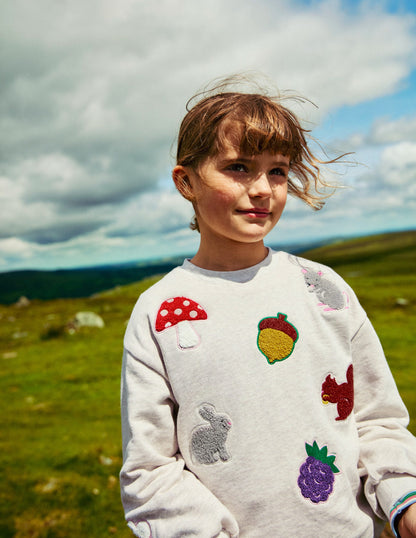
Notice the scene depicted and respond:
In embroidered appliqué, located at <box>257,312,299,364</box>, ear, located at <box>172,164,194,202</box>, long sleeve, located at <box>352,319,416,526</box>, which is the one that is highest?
ear, located at <box>172,164,194,202</box>

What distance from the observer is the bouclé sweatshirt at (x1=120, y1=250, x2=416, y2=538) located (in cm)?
216

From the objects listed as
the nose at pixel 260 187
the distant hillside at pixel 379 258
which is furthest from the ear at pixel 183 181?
Answer: the distant hillside at pixel 379 258

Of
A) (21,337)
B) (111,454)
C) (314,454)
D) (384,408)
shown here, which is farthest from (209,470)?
(21,337)

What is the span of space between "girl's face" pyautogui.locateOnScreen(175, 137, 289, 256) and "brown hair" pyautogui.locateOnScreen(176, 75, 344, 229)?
0.22 ft

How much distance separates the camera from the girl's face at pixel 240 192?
2420 mm

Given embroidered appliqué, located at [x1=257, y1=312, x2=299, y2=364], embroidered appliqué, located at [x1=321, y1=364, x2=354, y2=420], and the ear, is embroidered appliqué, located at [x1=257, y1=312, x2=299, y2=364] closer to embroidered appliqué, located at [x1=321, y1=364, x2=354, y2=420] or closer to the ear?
embroidered appliqué, located at [x1=321, y1=364, x2=354, y2=420]

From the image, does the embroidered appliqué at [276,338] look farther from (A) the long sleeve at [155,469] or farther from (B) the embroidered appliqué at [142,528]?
(B) the embroidered appliqué at [142,528]

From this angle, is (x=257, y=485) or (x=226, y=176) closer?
(x=257, y=485)

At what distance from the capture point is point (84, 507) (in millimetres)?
6523

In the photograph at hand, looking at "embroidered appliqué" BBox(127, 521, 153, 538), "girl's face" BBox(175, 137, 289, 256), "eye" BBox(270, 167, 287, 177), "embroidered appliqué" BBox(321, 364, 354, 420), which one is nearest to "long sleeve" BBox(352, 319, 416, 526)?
"embroidered appliqué" BBox(321, 364, 354, 420)

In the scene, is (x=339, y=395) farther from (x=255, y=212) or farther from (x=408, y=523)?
(x=255, y=212)

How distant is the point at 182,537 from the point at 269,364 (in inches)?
40.8

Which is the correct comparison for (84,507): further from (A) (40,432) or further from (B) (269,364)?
(B) (269,364)

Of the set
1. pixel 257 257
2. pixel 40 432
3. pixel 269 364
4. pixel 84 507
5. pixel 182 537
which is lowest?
pixel 40 432
